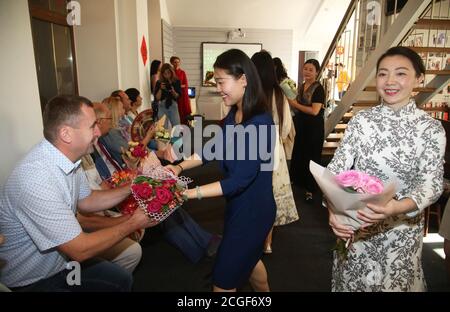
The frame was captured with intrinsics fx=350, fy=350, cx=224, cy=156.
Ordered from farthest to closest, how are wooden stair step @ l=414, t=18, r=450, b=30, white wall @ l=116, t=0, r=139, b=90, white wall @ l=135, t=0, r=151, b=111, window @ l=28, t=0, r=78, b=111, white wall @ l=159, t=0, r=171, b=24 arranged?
white wall @ l=159, t=0, r=171, b=24 → white wall @ l=135, t=0, r=151, b=111 → white wall @ l=116, t=0, r=139, b=90 → wooden stair step @ l=414, t=18, r=450, b=30 → window @ l=28, t=0, r=78, b=111

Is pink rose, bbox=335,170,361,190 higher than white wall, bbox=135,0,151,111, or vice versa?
white wall, bbox=135,0,151,111

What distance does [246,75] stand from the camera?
168cm

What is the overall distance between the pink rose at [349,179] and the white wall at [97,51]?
13.2 feet

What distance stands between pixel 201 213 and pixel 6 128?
7.91 feet

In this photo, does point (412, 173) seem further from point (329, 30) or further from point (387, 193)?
point (329, 30)

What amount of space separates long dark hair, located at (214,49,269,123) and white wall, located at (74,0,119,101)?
136 inches

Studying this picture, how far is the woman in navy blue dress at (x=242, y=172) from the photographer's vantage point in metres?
1.65

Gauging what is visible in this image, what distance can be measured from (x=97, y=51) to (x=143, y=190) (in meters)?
3.66

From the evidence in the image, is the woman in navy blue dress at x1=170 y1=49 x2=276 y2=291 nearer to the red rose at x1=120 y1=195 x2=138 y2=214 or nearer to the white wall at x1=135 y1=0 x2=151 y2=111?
the red rose at x1=120 y1=195 x2=138 y2=214

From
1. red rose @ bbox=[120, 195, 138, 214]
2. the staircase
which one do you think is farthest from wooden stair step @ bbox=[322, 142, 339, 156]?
red rose @ bbox=[120, 195, 138, 214]

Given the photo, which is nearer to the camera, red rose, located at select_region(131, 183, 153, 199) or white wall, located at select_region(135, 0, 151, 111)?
red rose, located at select_region(131, 183, 153, 199)

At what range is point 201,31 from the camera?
34.0 ft

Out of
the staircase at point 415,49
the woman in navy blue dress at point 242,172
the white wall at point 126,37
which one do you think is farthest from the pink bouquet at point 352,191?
the white wall at point 126,37

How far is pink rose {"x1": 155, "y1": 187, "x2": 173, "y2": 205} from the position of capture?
1.61 metres
